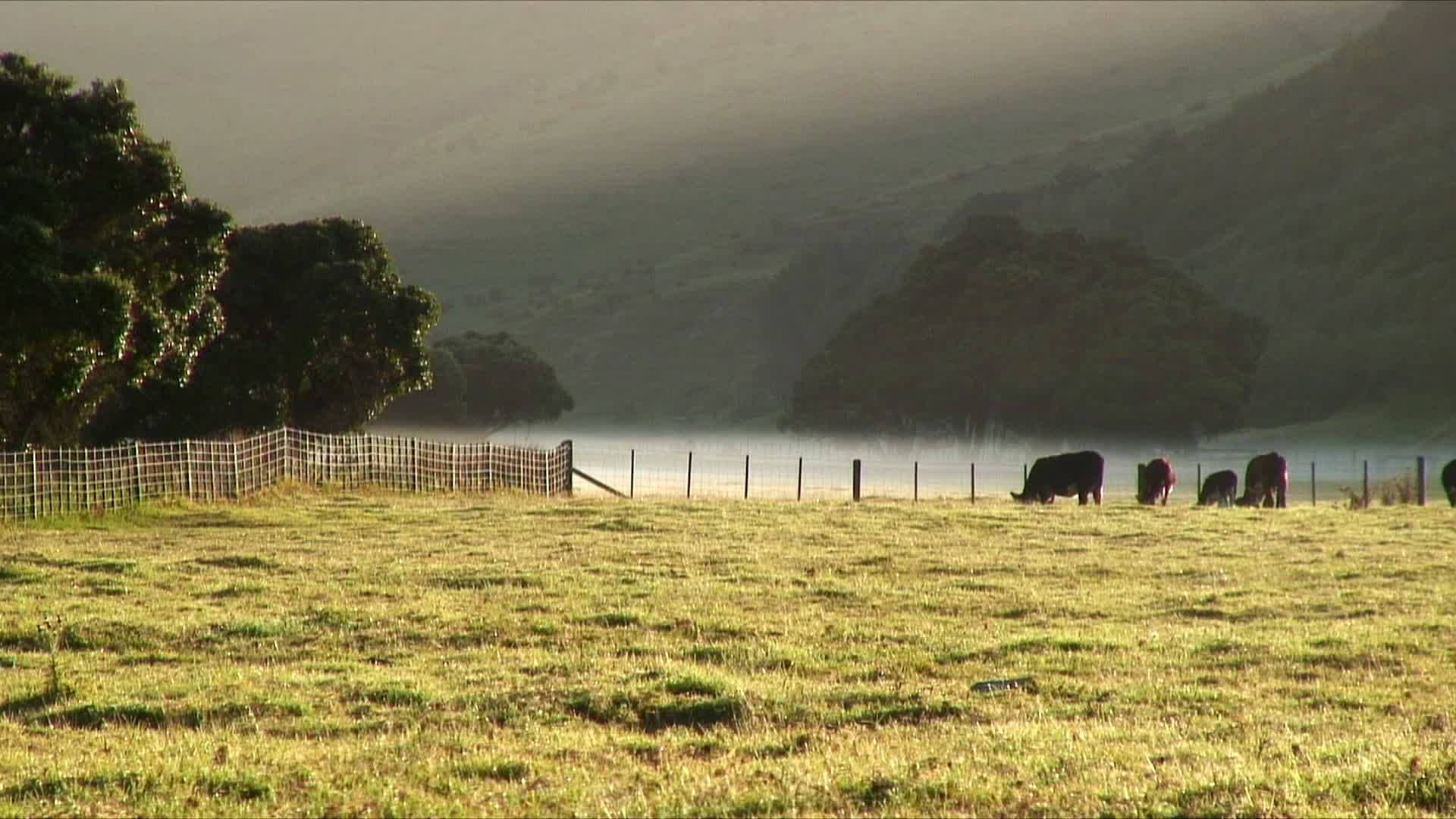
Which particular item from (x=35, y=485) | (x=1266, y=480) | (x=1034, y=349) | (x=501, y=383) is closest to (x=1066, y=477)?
(x=1266, y=480)

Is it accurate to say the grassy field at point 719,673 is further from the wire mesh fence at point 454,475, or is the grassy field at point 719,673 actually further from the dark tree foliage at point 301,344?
the dark tree foliage at point 301,344

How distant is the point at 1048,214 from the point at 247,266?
134 metres

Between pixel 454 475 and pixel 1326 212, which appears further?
pixel 1326 212

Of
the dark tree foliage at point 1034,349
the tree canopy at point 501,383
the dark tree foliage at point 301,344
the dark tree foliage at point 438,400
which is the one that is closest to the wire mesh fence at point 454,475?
the dark tree foliage at point 301,344

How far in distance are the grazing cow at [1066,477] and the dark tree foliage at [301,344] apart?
796 inches

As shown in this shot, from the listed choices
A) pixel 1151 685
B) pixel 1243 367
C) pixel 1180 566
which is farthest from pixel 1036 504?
pixel 1243 367

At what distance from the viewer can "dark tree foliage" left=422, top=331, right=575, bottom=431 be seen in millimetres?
101312

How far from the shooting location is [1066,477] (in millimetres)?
46031

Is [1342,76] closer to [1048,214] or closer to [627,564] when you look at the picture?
[1048,214]

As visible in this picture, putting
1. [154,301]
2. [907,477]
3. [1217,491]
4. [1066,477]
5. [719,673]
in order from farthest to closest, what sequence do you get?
[907,477]
[1066,477]
[1217,491]
[154,301]
[719,673]

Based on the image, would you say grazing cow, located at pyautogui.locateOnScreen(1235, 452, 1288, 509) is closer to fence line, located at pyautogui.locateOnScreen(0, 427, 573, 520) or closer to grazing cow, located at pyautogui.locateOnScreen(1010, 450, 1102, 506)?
grazing cow, located at pyautogui.locateOnScreen(1010, 450, 1102, 506)

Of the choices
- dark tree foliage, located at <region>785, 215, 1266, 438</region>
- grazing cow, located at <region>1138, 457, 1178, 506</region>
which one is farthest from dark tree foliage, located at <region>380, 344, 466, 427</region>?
grazing cow, located at <region>1138, 457, 1178, 506</region>

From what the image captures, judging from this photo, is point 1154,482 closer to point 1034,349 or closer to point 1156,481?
point 1156,481

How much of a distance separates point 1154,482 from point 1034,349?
46.6 m
